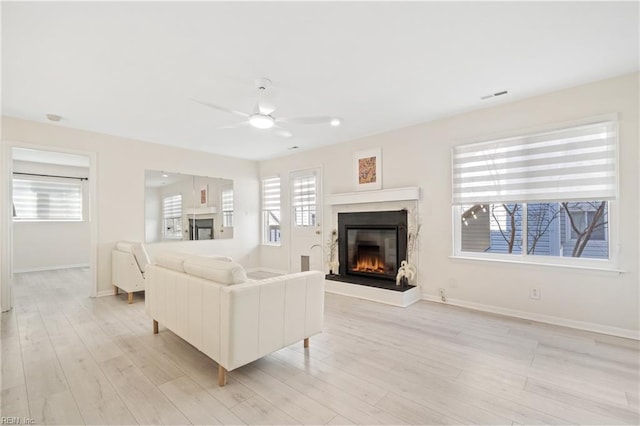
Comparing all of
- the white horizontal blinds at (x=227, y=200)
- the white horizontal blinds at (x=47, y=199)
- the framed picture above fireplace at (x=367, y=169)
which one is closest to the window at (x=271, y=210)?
the white horizontal blinds at (x=227, y=200)

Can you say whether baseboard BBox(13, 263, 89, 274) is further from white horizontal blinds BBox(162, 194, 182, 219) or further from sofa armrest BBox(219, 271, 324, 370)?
sofa armrest BBox(219, 271, 324, 370)

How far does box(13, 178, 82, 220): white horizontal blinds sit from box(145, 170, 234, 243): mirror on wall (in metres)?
3.90

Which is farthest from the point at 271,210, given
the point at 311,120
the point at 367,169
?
the point at 311,120

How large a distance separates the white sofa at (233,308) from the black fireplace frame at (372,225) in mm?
2160

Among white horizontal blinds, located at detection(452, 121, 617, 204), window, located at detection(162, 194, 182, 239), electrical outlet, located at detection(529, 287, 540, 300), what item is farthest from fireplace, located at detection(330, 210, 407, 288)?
window, located at detection(162, 194, 182, 239)

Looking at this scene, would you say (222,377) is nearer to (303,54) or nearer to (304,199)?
(303,54)

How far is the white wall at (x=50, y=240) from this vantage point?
22.1ft

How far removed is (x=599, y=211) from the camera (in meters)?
3.18

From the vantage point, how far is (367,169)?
16.3 feet

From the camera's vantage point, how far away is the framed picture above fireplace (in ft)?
15.8

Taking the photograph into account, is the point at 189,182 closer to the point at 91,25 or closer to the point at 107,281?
the point at 107,281

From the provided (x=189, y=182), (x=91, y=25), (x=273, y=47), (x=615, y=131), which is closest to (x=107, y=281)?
(x=189, y=182)

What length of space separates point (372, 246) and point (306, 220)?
1.60 meters

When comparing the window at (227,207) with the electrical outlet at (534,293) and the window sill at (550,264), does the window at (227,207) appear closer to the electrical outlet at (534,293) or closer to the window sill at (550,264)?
the window sill at (550,264)
